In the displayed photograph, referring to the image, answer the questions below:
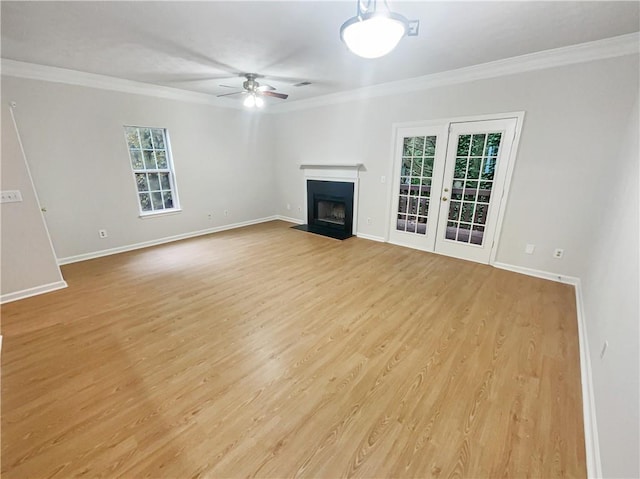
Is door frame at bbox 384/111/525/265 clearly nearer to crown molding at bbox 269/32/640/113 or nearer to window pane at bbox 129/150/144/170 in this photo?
crown molding at bbox 269/32/640/113

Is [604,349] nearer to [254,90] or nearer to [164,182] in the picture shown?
[254,90]

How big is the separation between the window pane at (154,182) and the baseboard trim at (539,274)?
5519 mm

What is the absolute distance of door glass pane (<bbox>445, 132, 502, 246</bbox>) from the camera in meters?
3.51

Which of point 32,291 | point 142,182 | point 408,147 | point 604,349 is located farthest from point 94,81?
point 604,349

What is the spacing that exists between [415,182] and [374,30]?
309cm

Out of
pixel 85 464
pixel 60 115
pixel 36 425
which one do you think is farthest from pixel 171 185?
pixel 85 464

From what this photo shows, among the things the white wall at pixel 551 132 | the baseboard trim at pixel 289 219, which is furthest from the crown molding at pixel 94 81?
the white wall at pixel 551 132

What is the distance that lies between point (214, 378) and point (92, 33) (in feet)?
10.6

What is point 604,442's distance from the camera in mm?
1274

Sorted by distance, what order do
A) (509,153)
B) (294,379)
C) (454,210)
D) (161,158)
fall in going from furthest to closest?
(161,158)
(454,210)
(509,153)
(294,379)

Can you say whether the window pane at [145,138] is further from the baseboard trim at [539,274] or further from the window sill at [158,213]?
the baseboard trim at [539,274]

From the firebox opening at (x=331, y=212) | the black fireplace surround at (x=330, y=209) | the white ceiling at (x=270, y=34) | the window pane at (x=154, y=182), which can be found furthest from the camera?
the firebox opening at (x=331, y=212)

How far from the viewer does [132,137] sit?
14.2 ft

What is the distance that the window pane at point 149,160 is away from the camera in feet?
14.8
